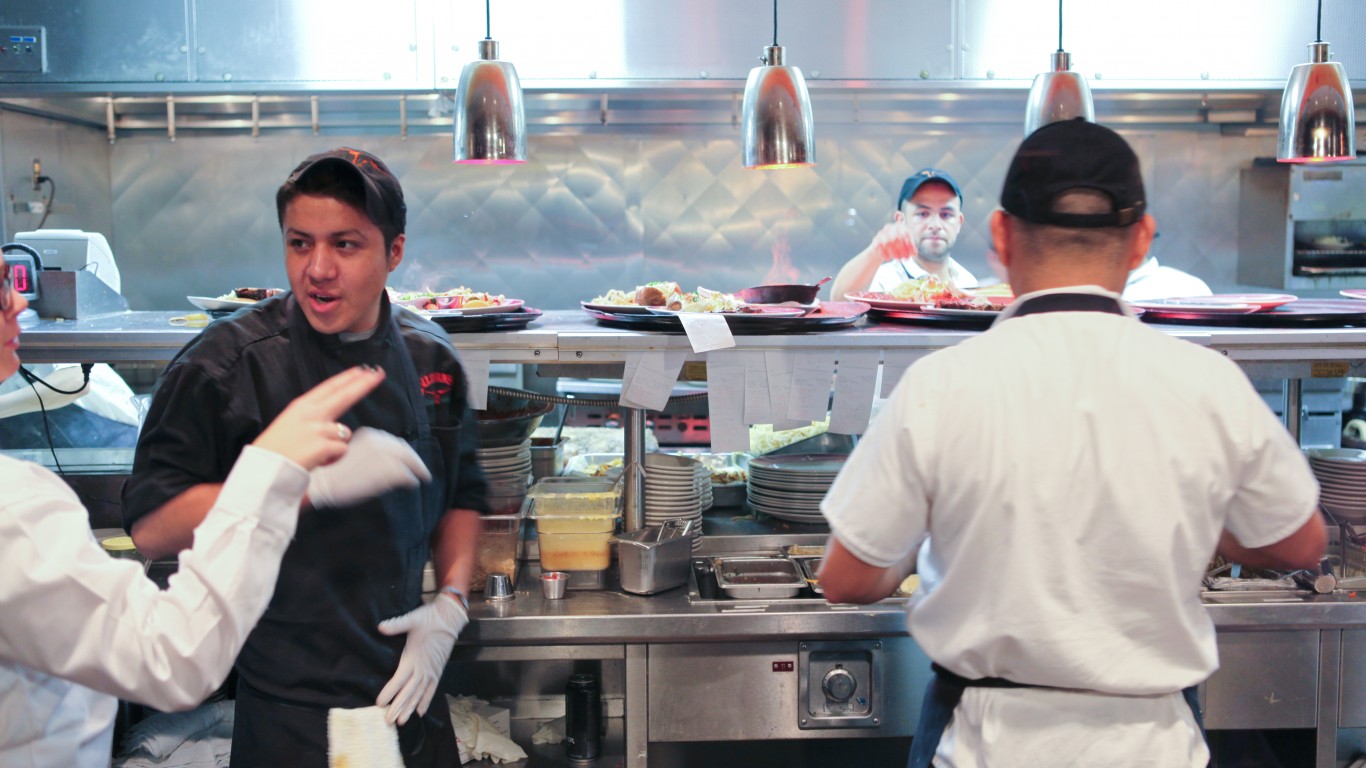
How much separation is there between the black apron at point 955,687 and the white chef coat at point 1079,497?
2 cm

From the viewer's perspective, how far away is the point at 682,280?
6.24m

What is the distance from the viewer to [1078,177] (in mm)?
1538

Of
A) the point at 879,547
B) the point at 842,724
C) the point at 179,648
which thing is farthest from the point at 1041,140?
the point at 842,724

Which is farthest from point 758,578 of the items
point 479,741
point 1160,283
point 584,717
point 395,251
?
point 1160,283

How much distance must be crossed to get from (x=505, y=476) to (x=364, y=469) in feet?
3.60

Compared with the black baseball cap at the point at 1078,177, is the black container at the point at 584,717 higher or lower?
lower

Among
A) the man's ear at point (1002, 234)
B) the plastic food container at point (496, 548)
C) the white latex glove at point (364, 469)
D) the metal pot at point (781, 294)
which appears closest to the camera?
the man's ear at point (1002, 234)

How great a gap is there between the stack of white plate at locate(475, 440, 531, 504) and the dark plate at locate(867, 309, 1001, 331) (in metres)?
1.02

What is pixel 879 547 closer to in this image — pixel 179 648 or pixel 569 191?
pixel 179 648

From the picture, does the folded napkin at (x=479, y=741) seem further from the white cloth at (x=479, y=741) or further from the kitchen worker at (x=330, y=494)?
the kitchen worker at (x=330, y=494)

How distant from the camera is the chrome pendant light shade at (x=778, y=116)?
10.3 ft

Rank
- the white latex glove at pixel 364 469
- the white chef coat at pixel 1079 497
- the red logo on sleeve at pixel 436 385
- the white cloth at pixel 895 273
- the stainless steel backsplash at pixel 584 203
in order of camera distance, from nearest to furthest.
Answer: the white chef coat at pixel 1079 497 → the white latex glove at pixel 364 469 → the red logo on sleeve at pixel 436 385 → the white cloth at pixel 895 273 → the stainless steel backsplash at pixel 584 203

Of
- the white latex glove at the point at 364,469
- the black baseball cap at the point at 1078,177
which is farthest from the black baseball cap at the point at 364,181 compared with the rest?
the black baseball cap at the point at 1078,177

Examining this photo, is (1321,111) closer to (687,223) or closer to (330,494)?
(330,494)
